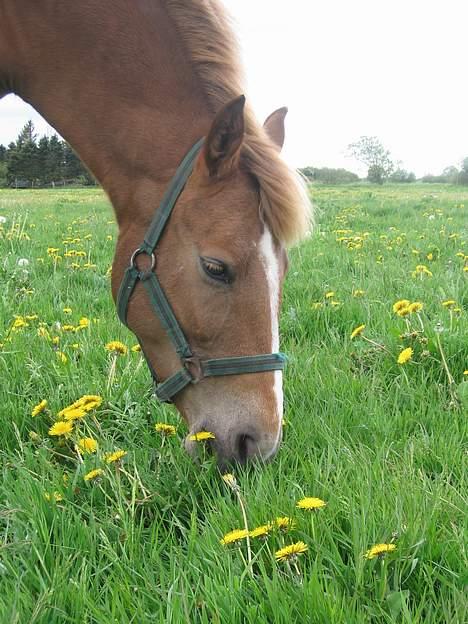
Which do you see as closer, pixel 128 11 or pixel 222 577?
pixel 222 577

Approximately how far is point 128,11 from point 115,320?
1918 millimetres

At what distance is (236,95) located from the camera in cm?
215

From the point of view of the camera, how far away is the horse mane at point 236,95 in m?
1.95

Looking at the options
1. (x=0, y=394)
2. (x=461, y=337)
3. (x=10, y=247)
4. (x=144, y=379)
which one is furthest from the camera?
(x=10, y=247)

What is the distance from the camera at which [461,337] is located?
2879 millimetres

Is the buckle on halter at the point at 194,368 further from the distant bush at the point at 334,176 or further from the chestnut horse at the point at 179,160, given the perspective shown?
the distant bush at the point at 334,176

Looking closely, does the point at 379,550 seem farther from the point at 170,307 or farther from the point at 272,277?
the point at 170,307

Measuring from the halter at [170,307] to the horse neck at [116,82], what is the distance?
8cm

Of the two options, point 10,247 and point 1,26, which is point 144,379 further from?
point 10,247

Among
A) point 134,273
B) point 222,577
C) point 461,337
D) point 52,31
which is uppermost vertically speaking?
point 52,31

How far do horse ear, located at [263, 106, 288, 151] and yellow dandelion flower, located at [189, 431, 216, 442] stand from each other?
1.39 m

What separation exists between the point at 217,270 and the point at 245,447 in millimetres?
586

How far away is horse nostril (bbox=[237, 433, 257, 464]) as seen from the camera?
5.91 feet

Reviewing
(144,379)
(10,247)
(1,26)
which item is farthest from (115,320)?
(10,247)
